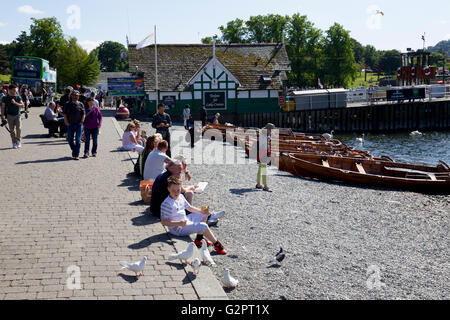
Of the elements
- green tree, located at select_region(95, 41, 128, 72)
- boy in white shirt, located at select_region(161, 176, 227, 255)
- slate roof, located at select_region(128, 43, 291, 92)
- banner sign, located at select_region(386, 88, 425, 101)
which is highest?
green tree, located at select_region(95, 41, 128, 72)

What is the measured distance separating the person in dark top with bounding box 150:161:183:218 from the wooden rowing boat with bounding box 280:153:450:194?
1031 centimetres

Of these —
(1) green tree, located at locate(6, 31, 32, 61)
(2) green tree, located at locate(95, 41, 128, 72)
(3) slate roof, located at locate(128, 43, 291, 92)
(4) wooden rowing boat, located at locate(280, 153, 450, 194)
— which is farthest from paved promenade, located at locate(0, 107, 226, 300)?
(2) green tree, located at locate(95, 41, 128, 72)

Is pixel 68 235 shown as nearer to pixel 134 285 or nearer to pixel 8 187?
pixel 134 285

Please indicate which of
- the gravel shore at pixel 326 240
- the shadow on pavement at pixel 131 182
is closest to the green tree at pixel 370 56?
the gravel shore at pixel 326 240

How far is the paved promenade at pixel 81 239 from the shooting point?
5.54 meters

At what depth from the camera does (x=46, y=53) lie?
94688 millimetres

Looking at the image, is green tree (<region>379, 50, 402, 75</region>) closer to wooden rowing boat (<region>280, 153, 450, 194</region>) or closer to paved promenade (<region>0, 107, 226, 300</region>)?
wooden rowing boat (<region>280, 153, 450, 194</region>)

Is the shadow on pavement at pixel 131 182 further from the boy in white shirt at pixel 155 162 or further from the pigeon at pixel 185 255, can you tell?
the pigeon at pixel 185 255

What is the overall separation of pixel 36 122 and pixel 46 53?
74451 millimetres

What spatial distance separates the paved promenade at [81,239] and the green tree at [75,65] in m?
72.9

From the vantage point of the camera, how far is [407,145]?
124ft

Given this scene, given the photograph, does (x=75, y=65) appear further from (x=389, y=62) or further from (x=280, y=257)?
(x=389, y=62)

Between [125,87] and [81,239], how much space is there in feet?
108

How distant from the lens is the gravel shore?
22.0ft
